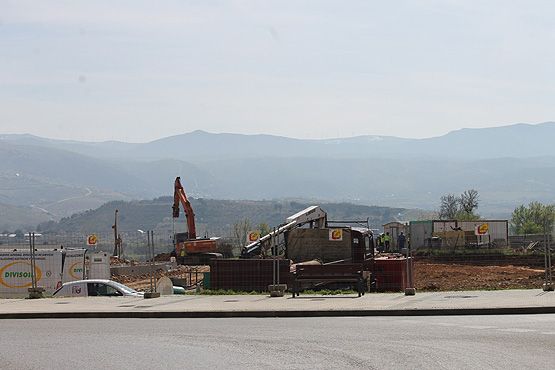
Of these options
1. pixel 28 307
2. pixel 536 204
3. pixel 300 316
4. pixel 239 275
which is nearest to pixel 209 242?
pixel 239 275

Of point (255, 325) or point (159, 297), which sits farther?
point (159, 297)

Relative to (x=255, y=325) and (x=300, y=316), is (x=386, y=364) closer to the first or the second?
(x=255, y=325)

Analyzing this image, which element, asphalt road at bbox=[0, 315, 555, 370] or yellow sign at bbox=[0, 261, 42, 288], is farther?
yellow sign at bbox=[0, 261, 42, 288]

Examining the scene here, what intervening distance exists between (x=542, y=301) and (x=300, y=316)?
525cm

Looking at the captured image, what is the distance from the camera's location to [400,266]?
27.8 metres

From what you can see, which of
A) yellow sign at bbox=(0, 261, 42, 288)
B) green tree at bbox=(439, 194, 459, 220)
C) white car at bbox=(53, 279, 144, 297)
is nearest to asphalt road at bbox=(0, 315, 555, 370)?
white car at bbox=(53, 279, 144, 297)

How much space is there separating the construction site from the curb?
3.84 metres

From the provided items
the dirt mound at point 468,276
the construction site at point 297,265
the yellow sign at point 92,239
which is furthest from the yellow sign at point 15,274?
the dirt mound at point 468,276

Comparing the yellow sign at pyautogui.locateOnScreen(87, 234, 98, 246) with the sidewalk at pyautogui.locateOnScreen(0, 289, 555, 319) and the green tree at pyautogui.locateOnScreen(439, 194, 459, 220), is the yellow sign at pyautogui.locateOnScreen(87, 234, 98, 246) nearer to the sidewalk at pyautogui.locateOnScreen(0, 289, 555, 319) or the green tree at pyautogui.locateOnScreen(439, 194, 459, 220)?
the sidewalk at pyautogui.locateOnScreen(0, 289, 555, 319)

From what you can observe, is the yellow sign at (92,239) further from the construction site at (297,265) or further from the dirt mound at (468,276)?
the dirt mound at (468,276)

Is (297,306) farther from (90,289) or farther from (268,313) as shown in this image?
(90,289)

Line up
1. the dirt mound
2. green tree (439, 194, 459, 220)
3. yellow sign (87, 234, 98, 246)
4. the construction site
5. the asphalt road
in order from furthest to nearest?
green tree (439, 194, 459, 220), yellow sign (87, 234, 98, 246), the dirt mound, the construction site, the asphalt road

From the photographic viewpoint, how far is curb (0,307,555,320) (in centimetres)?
2033

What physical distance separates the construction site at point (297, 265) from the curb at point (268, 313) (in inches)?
151
